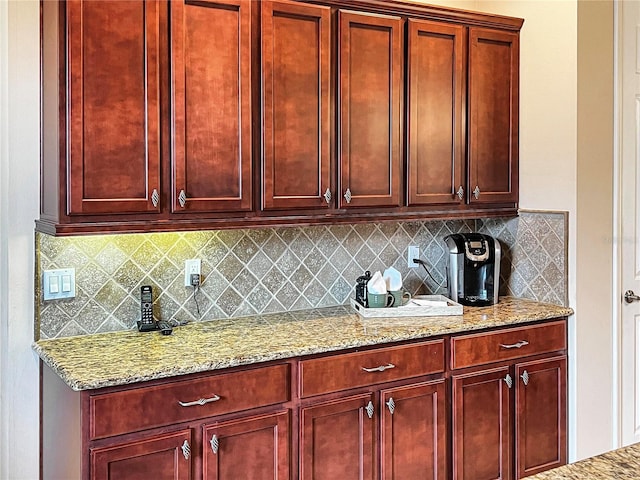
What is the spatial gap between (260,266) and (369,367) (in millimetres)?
735

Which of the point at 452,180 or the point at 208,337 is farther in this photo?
the point at 452,180

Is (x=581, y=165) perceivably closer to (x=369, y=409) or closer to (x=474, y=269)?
(x=474, y=269)

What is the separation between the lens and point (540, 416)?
3150 millimetres

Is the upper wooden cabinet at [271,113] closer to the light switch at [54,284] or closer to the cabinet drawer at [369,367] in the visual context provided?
the light switch at [54,284]

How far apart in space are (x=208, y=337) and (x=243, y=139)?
81 centimetres

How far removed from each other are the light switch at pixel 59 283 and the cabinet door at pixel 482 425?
169 centimetres

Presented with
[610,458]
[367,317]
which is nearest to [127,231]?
[367,317]

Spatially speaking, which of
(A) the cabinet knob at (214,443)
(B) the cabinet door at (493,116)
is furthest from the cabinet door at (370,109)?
(A) the cabinet knob at (214,443)

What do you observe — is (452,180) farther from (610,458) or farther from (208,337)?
→ (610,458)

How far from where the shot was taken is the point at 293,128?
2.71 m

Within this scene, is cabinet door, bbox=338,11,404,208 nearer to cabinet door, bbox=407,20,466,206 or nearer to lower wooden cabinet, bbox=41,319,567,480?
cabinet door, bbox=407,20,466,206

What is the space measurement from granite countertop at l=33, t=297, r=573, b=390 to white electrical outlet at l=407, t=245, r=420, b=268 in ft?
1.29

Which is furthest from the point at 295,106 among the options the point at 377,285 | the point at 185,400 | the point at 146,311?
the point at 185,400

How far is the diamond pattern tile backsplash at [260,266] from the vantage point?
8.61ft
